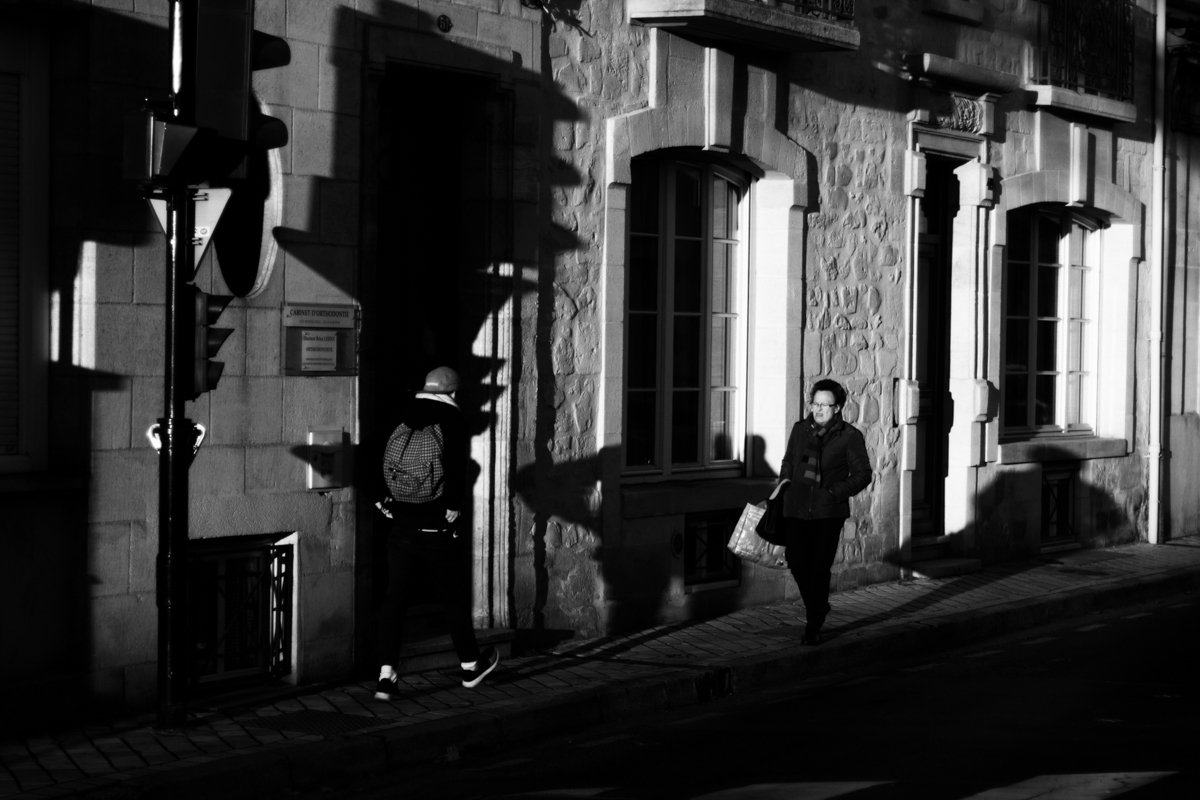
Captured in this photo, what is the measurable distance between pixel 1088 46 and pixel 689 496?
7.23 m

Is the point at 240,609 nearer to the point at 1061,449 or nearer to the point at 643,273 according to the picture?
the point at 643,273

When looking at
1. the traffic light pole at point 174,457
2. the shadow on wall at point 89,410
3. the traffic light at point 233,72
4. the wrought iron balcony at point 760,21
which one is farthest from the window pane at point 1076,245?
the traffic light pole at point 174,457

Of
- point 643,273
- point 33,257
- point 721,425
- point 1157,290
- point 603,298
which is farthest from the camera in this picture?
point 1157,290

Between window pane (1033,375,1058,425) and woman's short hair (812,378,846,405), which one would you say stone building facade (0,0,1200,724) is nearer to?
window pane (1033,375,1058,425)

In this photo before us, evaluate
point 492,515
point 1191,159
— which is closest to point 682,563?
point 492,515

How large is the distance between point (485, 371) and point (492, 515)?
2.93 ft

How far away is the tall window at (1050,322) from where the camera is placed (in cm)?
1606

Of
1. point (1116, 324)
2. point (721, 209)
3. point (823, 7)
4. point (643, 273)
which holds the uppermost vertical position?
point (823, 7)

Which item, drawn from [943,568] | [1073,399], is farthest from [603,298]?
[1073,399]

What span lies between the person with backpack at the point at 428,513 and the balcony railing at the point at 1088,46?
8673 mm

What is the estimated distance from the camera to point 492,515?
1057 centimetres

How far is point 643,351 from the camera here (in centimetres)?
1212

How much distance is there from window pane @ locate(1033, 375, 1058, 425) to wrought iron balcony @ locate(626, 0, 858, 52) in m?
4.91

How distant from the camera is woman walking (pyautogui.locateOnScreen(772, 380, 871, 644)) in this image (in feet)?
35.7
